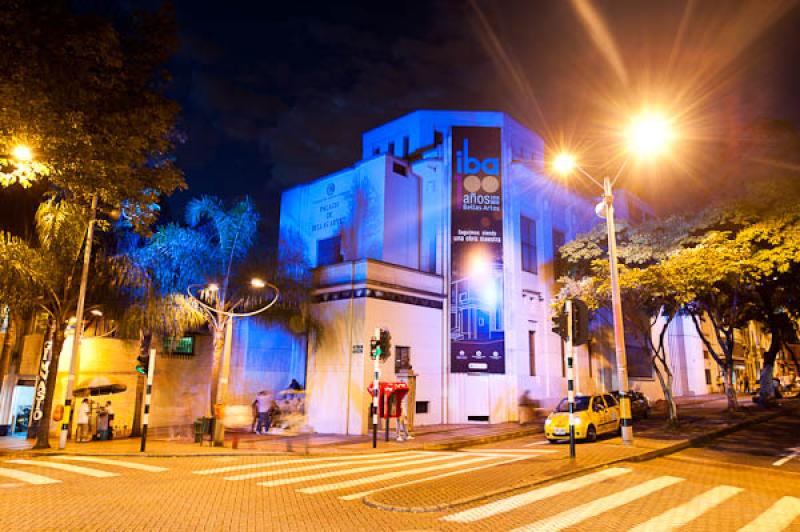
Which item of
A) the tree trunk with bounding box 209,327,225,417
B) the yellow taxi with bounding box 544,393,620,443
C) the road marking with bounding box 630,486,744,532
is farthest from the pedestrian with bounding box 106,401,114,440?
the road marking with bounding box 630,486,744,532

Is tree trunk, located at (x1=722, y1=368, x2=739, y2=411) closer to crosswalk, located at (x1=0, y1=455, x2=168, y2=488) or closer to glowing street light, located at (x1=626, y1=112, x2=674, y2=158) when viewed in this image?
glowing street light, located at (x1=626, y1=112, x2=674, y2=158)

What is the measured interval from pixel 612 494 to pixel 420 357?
50.5 ft

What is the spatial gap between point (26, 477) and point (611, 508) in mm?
11114

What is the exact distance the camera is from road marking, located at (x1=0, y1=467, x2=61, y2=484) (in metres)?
10.2

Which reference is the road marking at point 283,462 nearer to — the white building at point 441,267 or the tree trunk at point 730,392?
the white building at point 441,267

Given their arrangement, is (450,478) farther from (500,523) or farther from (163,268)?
(163,268)

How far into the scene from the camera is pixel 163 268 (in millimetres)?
21156

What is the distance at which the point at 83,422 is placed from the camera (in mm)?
18484

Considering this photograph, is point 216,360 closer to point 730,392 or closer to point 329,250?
point 329,250

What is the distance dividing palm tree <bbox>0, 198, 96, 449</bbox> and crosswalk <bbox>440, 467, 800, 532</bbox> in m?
14.9

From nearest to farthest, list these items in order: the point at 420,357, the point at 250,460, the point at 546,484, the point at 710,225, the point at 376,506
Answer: the point at 376,506
the point at 546,484
the point at 250,460
the point at 710,225
the point at 420,357

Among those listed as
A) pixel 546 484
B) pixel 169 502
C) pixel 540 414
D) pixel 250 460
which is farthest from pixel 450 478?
pixel 540 414

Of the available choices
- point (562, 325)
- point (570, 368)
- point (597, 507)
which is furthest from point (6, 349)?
point (597, 507)

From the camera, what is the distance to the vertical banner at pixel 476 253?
25344mm
